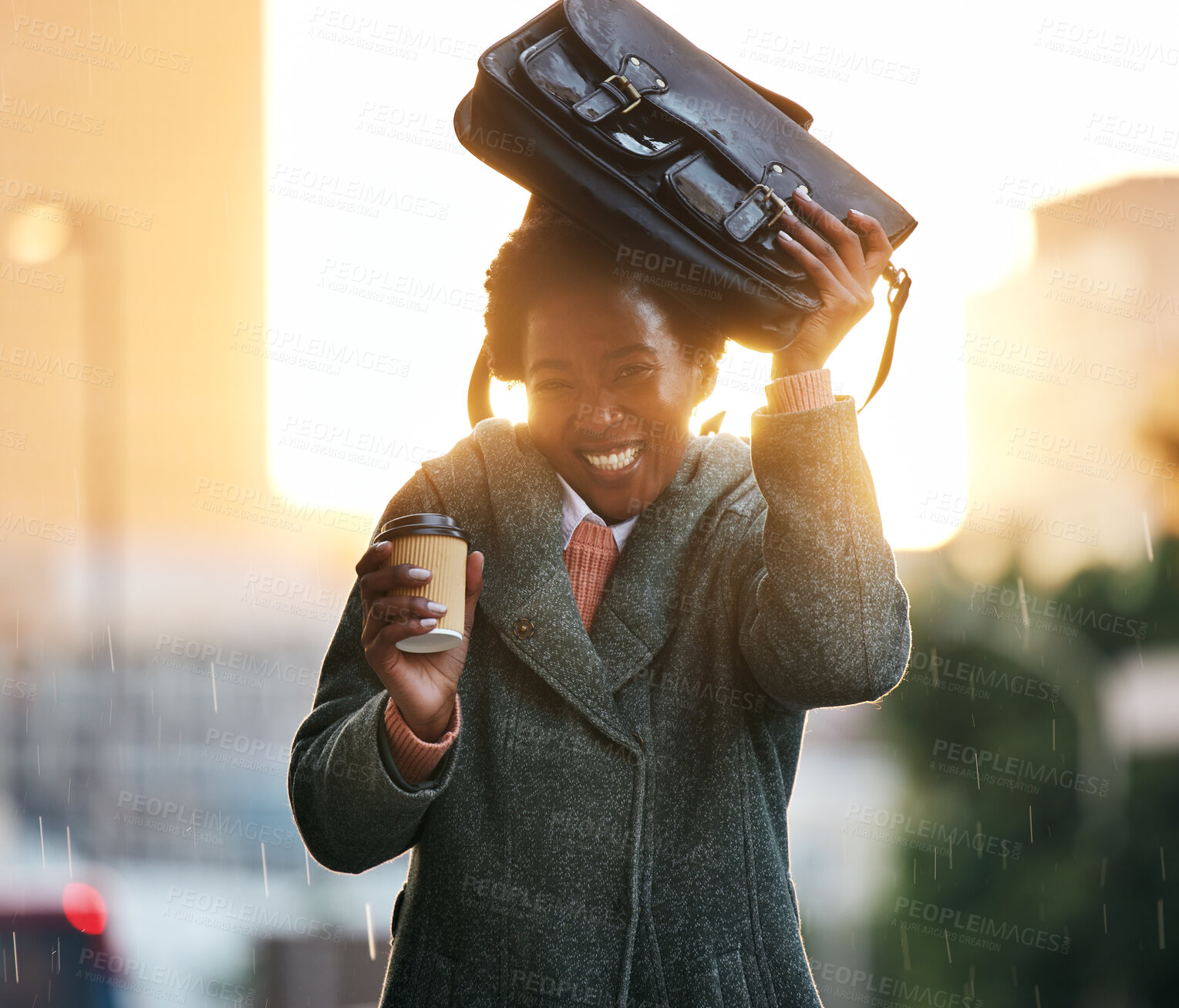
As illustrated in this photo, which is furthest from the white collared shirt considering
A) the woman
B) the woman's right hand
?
the woman's right hand

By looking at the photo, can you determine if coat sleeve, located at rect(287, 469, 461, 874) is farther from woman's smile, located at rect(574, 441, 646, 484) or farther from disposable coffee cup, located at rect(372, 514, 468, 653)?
woman's smile, located at rect(574, 441, 646, 484)

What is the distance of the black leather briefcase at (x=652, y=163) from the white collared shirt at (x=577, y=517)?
1.22ft

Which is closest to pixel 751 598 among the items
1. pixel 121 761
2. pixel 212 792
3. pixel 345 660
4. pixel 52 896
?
pixel 345 660

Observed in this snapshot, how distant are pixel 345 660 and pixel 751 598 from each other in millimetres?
628

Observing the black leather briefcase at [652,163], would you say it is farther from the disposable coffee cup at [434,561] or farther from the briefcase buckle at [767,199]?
the disposable coffee cup at [434,561]

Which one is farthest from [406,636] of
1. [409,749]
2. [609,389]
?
[609,389]

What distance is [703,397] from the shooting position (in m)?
1.65

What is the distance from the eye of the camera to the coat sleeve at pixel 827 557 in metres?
1.30

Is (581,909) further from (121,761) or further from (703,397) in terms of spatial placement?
(121,761)

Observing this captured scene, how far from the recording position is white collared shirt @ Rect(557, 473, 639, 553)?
1.64 m

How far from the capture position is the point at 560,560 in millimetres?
1578

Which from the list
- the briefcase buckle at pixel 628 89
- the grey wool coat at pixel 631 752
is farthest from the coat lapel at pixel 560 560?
the briefcase buckle at pixel 628 89

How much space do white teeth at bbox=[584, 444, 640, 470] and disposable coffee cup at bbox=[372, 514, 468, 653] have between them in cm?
29

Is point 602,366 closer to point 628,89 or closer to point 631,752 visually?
point 628,89
